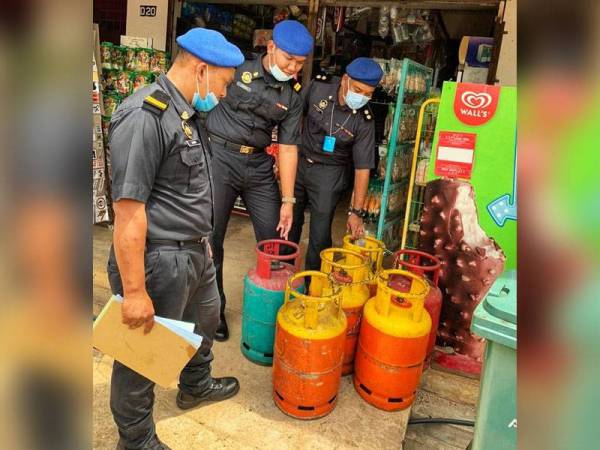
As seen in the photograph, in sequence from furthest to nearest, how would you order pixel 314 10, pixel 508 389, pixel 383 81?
1. pixel 314 10
2. pixel 383 81
3. pixel 508 389

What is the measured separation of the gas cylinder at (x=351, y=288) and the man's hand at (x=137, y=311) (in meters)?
1.18

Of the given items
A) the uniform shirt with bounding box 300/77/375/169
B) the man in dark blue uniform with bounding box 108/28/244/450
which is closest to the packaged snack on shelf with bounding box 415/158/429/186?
the uniform shirt with bounding box 300/77/375/169

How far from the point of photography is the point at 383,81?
4.04 metres

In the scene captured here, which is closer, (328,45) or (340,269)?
(340,269)

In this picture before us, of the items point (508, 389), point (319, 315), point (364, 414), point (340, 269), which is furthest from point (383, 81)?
point (508, 389)

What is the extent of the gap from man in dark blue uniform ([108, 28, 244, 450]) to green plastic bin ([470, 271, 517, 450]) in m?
1.12

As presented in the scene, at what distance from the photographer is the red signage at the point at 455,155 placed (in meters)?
2.78

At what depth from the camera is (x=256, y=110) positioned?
2877 millimetres

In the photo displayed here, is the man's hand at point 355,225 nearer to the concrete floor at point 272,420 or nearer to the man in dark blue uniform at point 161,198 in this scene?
the concrete floor at point 272,420

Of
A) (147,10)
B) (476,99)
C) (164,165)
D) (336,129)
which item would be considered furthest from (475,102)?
(147,10)

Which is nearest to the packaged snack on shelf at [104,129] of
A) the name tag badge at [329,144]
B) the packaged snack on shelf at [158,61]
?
the packaged snack on shelf at [158,61]

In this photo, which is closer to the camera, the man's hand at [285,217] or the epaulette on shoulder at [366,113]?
the man's hand at [285,217]
